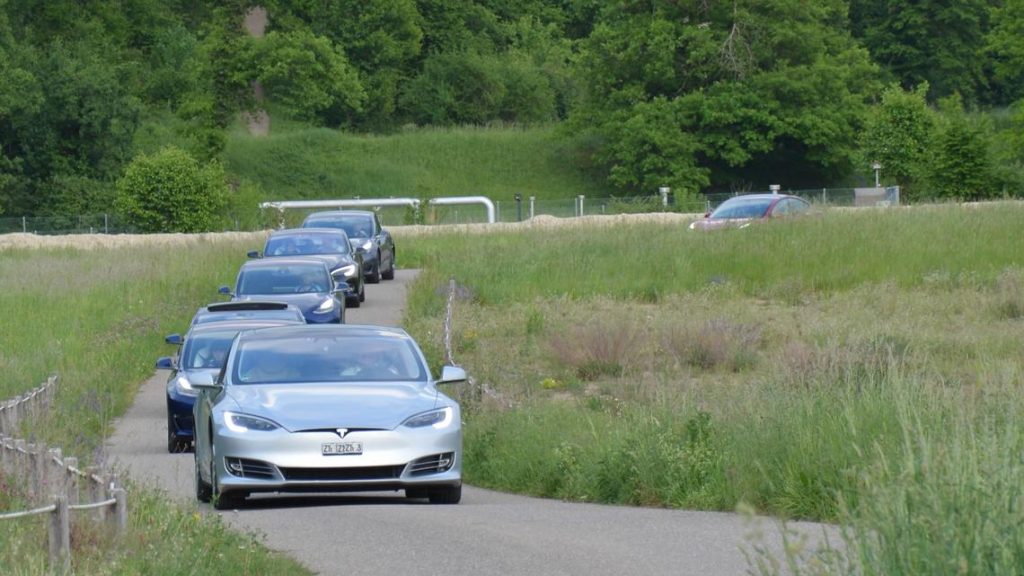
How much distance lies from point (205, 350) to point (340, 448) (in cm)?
918

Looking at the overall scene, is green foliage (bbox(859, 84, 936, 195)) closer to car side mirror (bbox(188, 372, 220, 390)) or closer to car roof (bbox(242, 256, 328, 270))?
car roof (bbox(242, 256, 328, 270))

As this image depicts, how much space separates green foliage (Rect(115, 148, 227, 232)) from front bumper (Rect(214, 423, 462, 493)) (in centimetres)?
4999

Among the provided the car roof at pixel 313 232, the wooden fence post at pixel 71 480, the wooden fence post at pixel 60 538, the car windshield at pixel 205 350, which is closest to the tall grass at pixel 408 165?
the car roof at pixel 313 232

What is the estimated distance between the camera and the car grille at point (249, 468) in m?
12.2

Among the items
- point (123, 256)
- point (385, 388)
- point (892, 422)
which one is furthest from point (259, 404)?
Result: point (123, 256)

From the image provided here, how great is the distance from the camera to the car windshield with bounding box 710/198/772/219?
39.4 metres

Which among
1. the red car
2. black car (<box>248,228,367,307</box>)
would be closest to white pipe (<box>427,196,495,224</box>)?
the red car

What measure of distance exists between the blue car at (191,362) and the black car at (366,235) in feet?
49.3

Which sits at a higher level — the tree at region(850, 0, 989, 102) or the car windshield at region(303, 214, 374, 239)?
the tree at region(850, 0, 989, 102)

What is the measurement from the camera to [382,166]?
7575cm

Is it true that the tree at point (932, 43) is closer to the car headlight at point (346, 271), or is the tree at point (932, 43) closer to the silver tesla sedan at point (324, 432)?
the car headlight at point (346, 271)

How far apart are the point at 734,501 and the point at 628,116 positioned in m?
60.6

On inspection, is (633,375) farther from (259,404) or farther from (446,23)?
(446,23)

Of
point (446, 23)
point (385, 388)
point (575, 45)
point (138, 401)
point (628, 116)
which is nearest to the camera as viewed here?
point (385, 388)
